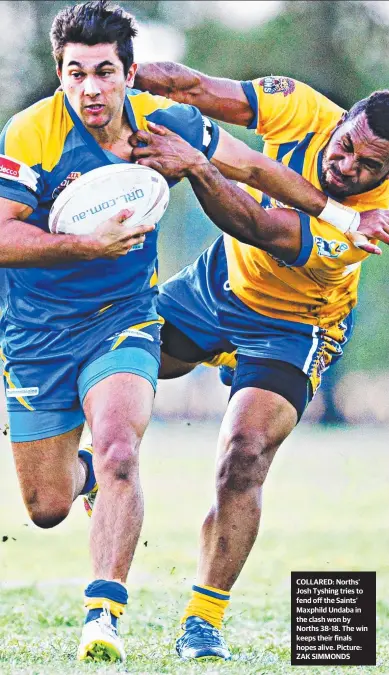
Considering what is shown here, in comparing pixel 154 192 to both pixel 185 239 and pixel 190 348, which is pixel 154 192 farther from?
pixel 185 239

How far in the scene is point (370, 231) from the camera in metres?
4.43

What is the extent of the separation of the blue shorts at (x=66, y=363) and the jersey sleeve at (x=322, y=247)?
660mm

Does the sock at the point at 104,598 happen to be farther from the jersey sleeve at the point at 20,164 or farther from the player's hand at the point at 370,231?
the player's hand at the point at 370,231

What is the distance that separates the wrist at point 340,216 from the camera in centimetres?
441

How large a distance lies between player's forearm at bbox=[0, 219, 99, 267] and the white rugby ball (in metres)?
0.07

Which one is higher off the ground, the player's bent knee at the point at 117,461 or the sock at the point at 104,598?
the player's bent knee at the point at 117,461

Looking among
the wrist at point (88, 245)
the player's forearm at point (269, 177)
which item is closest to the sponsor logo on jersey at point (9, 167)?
the wrist at point (88, 245)

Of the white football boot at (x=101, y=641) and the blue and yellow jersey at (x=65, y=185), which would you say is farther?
the blue and yellow jersey at (x=65, y=185)

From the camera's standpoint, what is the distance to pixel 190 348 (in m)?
4.85

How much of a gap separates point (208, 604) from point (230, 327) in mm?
1114

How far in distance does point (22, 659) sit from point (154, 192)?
5.23ft

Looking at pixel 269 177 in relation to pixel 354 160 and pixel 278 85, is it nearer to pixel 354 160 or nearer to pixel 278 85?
pixel 354 160

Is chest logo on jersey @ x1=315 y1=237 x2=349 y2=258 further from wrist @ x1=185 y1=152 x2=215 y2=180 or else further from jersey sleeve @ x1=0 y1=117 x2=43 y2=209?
jersey sleeve @ x1=0 y1=117 x2=43 y2=209

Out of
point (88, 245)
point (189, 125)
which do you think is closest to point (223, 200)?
point (189, 125)
